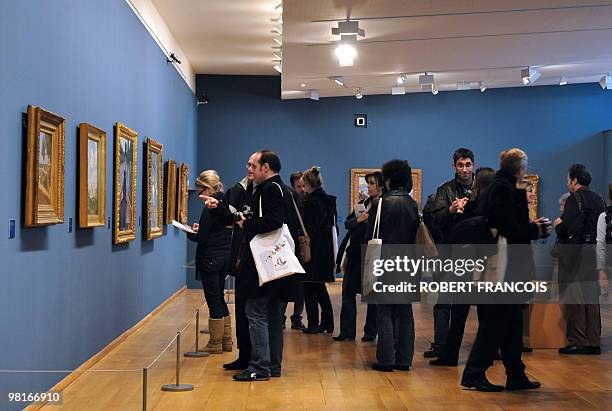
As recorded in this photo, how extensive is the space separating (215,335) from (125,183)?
1976 mm

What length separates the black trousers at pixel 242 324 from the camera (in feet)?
23.5

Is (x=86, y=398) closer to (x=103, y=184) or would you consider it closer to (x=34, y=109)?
(x=34, y=109)

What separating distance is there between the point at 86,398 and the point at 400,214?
3.78 meters

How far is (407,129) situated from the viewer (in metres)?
18.9

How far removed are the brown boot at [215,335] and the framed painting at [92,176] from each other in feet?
4.38

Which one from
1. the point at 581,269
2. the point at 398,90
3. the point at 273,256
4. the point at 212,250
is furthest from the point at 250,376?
the point at 398,90

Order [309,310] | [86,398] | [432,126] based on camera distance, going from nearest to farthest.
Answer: [86,398], [309,310], [432,126]

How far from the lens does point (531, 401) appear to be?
21.0ft

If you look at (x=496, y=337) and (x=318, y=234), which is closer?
(x=496, y=337)

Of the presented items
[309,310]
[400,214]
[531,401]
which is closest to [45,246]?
[400,214]

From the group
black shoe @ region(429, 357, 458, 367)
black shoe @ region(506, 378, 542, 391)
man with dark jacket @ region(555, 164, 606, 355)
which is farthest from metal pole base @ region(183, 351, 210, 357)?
man with dark jacket @ region(555, 164, 606, 355)

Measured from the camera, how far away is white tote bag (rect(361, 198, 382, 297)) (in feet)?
24.7

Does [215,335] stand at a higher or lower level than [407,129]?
lower

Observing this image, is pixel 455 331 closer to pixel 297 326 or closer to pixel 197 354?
pixel 197 354
